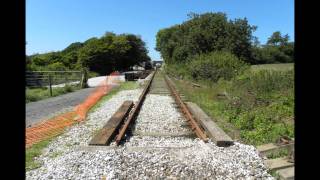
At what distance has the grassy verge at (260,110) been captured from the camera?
8605 mm

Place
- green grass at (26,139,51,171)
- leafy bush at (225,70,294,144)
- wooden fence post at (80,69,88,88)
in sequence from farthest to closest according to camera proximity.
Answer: wooden fence post at (80,69,88,88)
leafy bush at (225,70,294,144)
green grass at (26,139,51,171)

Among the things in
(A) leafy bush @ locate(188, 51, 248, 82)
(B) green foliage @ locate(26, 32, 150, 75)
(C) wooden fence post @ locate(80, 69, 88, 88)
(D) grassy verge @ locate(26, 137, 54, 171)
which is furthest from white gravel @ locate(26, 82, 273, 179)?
(B) green foliage @ locate(26, 32, 150, 75)

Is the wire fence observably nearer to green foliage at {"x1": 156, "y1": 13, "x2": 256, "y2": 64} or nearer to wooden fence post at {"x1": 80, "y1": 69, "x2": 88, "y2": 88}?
wooden fence post at {"x1": 80, "y1": 69, "x2": 88, "y2": 88}

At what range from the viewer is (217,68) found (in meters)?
30.1

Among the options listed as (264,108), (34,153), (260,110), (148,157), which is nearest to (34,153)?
(34,153)

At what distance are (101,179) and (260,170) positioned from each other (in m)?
2.18

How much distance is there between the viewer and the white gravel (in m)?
5.45

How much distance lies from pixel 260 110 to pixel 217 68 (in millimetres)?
18663

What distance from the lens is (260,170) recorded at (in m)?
5.64

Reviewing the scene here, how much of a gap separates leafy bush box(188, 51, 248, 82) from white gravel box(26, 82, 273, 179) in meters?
19.7

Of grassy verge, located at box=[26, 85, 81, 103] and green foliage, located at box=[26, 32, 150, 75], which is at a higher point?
green foliage, located at box=[26, 32, 150, 75]

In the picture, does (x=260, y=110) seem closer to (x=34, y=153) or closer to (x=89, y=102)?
(x=34, y=153)

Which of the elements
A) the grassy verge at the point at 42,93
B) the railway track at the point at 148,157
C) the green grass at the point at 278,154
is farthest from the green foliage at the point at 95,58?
the green grass at the point at 278,154
